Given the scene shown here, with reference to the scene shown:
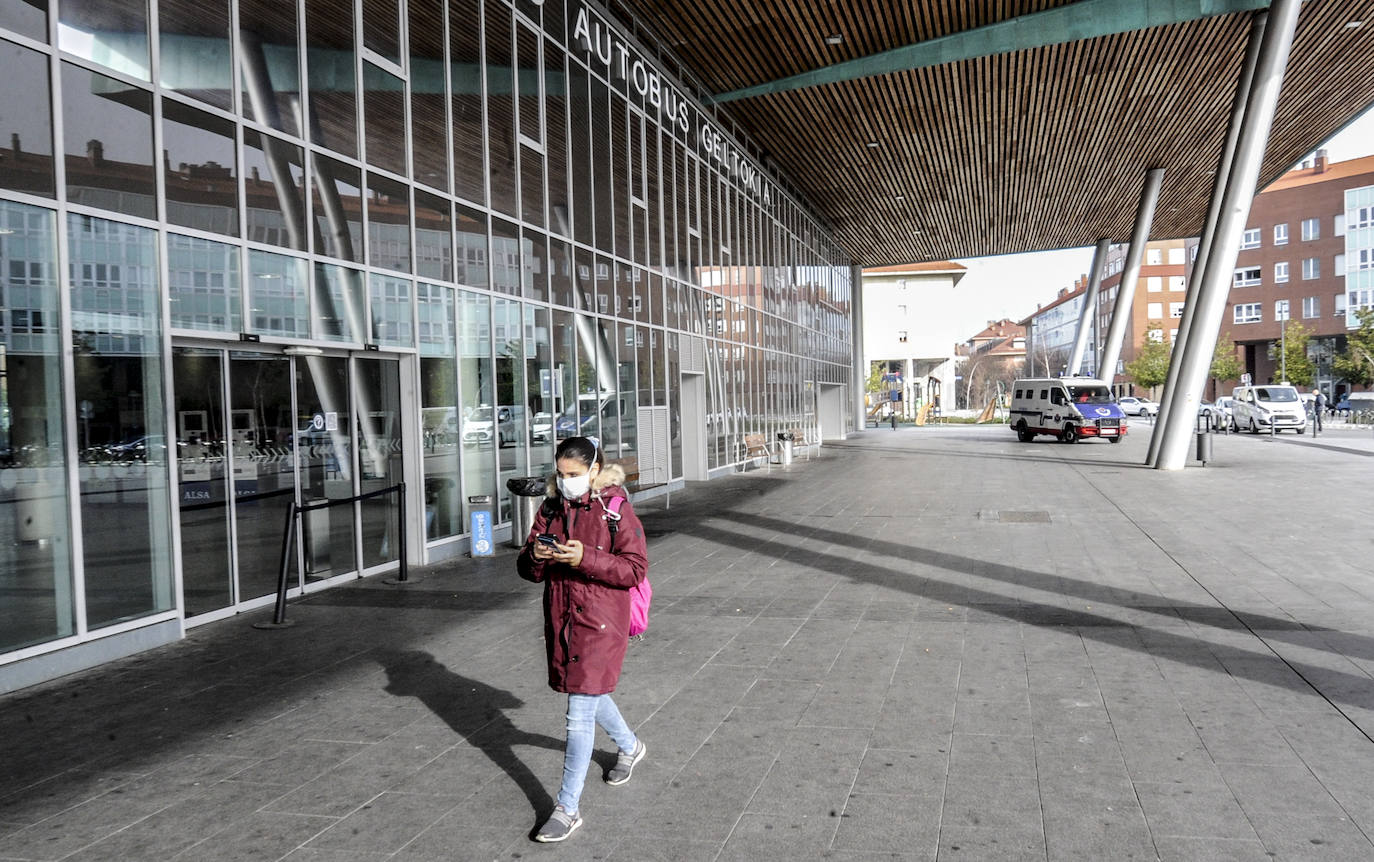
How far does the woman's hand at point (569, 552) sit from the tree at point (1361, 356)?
216 ft

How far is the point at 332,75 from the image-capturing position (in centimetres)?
986

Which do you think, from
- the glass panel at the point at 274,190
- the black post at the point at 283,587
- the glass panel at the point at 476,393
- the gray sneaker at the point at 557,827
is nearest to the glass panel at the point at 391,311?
the glass panel at the point at 476,393

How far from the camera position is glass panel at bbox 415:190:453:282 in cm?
1107

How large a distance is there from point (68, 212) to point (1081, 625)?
7903 mm

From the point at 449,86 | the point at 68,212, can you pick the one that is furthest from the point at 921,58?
the point at 68,212

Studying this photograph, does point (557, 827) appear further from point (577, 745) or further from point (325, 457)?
point (325, 457)

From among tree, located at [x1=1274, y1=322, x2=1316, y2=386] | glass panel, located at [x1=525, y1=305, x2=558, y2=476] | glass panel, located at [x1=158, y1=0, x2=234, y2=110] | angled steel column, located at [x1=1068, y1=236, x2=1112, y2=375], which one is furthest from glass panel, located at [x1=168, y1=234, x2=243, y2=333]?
tree, located at [x1=1274, y1=322, x2=1316, y2=386]

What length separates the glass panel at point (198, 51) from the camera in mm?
7859

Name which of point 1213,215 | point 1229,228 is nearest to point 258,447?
point 1229,228

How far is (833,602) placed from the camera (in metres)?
8.45

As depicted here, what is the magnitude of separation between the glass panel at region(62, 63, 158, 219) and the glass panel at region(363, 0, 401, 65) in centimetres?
336

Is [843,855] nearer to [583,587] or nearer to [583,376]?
[583,587]

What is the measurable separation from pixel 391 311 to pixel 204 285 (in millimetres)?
2635

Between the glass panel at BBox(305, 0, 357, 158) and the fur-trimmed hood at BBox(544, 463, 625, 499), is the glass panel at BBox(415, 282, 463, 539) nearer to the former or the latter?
the glass panel at BBox(305, 0, 357, 158)
